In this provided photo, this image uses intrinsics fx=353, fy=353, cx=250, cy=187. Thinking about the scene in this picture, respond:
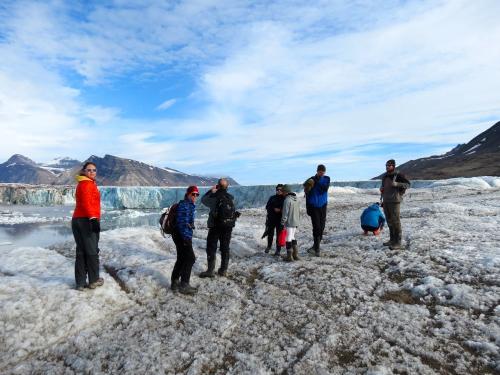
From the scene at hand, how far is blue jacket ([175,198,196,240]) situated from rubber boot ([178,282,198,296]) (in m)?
1.08

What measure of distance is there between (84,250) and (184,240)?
2.02 m

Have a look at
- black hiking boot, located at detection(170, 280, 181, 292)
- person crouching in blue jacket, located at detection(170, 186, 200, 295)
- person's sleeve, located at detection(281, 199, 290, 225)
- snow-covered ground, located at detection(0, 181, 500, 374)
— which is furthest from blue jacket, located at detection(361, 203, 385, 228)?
black hiking boot, located at detection(170, 280, 181, 292)

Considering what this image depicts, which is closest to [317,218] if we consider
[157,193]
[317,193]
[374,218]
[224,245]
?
[317,193]

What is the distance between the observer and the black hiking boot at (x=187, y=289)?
25.1ft

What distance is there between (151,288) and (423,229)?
9.85 meters

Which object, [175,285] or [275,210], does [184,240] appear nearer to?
[175,285]

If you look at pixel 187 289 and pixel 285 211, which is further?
pixel 285 211

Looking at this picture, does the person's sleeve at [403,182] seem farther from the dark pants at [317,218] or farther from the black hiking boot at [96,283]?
the black hiking boot at [96,283]

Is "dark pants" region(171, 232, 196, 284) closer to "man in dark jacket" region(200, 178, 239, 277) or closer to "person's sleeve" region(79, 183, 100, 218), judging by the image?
"man in dark jacket" region(200, 178, 239, 277)

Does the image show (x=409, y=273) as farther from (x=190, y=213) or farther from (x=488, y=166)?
(x=488, y=166)

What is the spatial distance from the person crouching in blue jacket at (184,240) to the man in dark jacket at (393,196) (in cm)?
587

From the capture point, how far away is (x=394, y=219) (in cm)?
1046

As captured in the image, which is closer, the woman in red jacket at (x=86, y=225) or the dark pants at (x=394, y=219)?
the woman in red jacket at (x=86, y=225)

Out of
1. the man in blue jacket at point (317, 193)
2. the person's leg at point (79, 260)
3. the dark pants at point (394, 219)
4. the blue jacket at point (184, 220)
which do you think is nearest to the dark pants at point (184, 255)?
the blue jacket at point (184, 220)
